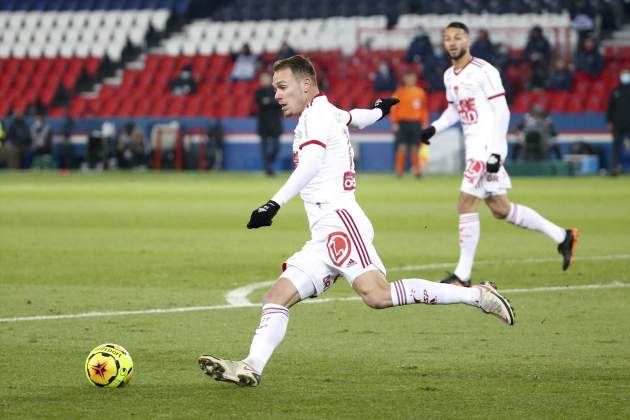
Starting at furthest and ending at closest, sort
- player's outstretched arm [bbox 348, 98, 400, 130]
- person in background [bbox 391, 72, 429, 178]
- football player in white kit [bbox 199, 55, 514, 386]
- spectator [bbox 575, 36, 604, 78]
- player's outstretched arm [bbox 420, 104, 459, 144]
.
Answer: spectator [bbox 575, 36, 604, 78], person in background [bbox 391, 72, 429, 178], player's outstretched arm [bbox 420, 104, 459, 144], player's outstretched arm [bbox 348, 98, 400, 130], football player in white kit [bbox 199, 55, 514, 386]

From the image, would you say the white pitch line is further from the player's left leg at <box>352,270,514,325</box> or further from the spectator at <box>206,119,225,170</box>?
the spectator at <box>206,119,225,170</box>

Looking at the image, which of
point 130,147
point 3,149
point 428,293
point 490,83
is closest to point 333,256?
point 428,293

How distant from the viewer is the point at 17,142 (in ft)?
117

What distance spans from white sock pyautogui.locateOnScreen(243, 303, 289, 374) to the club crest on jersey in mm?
353

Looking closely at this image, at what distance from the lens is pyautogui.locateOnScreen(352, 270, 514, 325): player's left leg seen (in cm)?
672

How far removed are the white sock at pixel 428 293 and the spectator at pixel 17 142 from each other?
96.8 feet

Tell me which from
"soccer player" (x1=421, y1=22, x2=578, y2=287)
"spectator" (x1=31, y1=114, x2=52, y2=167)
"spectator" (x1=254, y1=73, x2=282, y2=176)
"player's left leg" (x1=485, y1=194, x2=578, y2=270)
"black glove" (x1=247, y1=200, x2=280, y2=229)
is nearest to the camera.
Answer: "black glove" (x1=247, y1=200, x2=280, y2=229)

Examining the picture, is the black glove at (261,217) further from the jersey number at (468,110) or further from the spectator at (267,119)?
the spectator at (267,119)

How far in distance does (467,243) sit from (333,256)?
13.8 ft

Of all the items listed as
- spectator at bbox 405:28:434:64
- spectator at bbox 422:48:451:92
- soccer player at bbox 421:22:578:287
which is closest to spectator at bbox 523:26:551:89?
spectator at bbox 422:48:451:92

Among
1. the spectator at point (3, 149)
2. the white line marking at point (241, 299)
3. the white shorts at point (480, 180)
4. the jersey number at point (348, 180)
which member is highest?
the jersey number at point (348, 180)

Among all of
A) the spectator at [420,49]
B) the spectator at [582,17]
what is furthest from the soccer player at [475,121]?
the spectator at [582,17]

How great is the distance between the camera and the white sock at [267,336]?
21.2 ft

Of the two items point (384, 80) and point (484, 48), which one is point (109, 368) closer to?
point (484, 48)
